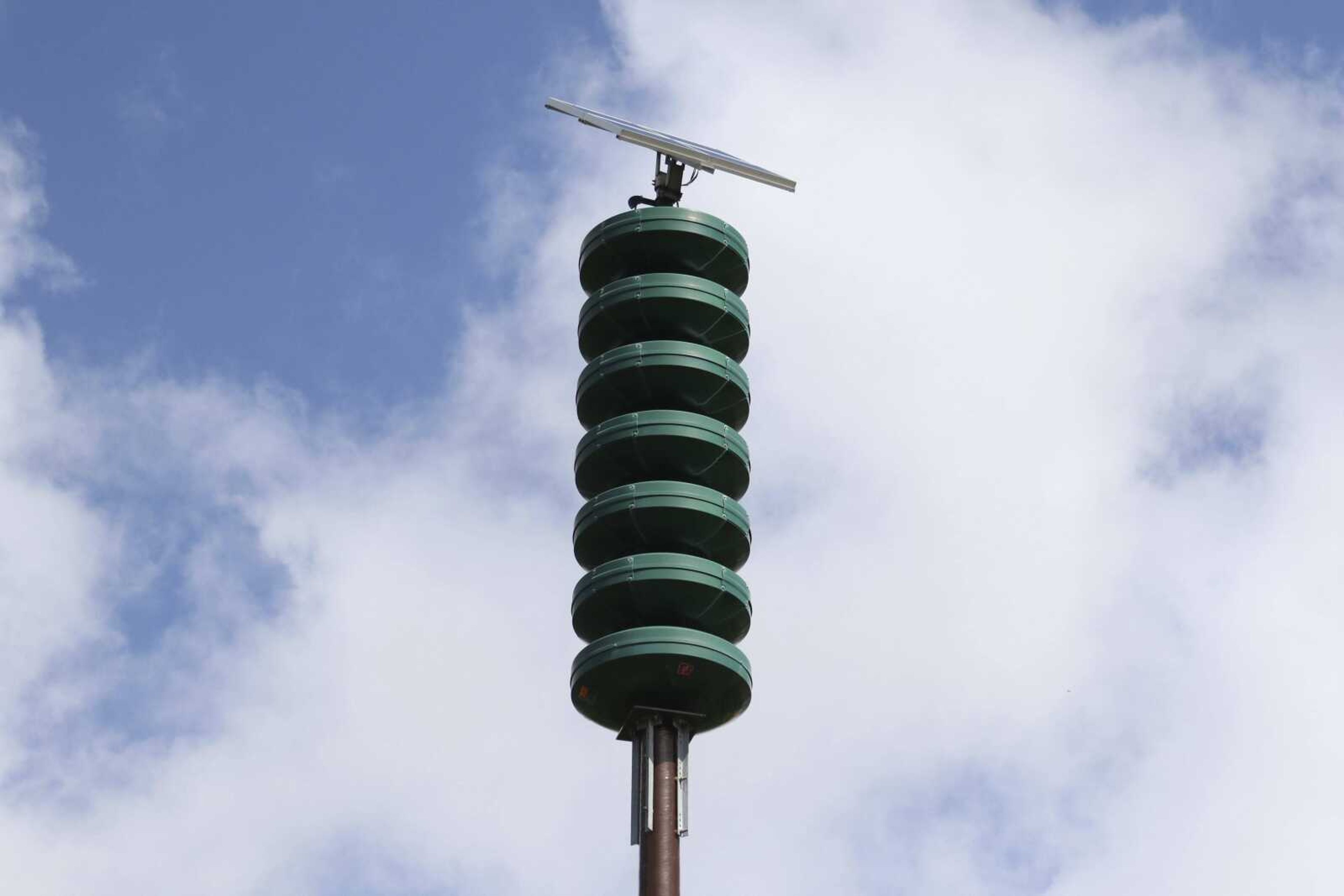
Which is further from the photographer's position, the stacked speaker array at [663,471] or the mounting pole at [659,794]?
the stacked speaker array at [663,471]

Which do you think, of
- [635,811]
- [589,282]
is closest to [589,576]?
[635,811]

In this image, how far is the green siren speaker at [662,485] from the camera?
153 ft

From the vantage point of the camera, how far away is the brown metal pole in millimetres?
44562

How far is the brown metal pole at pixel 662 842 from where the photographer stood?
44562mm

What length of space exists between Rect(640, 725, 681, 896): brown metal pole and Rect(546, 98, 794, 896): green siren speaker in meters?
0.03

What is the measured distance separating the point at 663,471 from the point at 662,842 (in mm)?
9362

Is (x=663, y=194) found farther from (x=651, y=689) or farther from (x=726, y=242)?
(x=651, y=689)

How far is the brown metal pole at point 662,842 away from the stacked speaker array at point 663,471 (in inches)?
62.5

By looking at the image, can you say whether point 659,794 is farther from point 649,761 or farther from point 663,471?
point 663,471

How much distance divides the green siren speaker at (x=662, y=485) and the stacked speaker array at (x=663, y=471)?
0.04 m

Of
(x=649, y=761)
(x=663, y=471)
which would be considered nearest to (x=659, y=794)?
(x=649, y=761)

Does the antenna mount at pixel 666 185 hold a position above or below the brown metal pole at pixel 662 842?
above

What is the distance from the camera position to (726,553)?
49656mm

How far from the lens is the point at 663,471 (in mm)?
49906
